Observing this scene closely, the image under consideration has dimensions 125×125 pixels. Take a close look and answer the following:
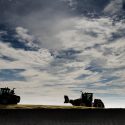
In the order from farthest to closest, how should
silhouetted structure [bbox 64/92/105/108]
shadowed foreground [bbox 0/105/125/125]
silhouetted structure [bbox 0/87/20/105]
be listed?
silhouetted structure [bbox 64/92/105/108]
silhouetted structure [bbox 0/87/20/105]
shadowed foreground [bbox 0/105/125/125]

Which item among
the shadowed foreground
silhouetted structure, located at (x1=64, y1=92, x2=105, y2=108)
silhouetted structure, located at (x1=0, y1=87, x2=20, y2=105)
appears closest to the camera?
the shadowed foreground

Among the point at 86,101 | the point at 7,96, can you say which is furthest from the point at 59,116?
the point at 86,101

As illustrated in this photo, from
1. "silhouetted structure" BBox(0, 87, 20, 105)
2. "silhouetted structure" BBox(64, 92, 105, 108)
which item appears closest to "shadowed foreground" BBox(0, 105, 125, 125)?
"silhouetted structure" BBox(0, 87, 20, 105)

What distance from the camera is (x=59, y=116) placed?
19656 millimetres

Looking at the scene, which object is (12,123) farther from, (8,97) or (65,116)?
(8,97)

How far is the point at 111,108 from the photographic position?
73.4ft

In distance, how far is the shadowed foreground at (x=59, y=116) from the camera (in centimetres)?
1800

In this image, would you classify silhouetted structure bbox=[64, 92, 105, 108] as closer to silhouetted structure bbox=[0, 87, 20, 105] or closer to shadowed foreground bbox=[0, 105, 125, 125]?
silhouetted structure bbox=[0, 87, 20, 105]

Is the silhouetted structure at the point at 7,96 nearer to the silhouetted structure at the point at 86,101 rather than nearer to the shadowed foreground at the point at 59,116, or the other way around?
the silhouetted structure at the point at 86,101

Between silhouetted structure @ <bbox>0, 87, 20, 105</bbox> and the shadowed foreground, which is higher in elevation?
silhouetted structure @ <bbox>0, 87, 20, 105</bbox>

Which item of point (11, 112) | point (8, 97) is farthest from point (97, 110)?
point (8, 97)

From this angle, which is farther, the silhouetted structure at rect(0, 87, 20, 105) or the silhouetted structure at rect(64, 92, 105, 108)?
the silhouetted structure at rect(64, 92, 105, 108)

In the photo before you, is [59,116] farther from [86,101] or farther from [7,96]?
[86,101]

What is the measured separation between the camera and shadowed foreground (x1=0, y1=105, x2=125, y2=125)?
1800 cm
